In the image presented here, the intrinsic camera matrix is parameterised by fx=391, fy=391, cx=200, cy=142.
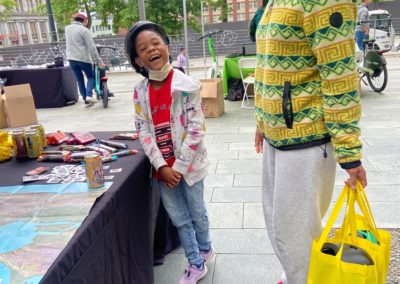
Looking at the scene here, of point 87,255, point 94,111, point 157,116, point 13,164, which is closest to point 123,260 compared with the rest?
point 87,255

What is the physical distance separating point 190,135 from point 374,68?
5.94 metres

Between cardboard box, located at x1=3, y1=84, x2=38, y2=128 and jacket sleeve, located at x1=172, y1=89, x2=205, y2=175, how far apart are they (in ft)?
16.3

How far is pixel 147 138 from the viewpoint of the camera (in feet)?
6.53

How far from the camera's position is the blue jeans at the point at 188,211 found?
2.08 m

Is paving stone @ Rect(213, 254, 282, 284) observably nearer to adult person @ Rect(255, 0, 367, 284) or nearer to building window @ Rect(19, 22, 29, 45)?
adult person @ Rect(255, 0, 367, 284)

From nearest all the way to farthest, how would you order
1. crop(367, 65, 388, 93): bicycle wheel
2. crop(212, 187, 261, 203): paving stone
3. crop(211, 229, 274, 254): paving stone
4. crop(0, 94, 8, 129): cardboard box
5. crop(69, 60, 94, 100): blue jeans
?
crop(211, 229, 274, 254): paving stone < crop(212, 187, 261, 203): paving stone < crop(0, 94, 8, 129): cardboard box < crop(367, 65, 388, 93): bicycle wheel < crop(69, 60, 94, 100): blue jeans

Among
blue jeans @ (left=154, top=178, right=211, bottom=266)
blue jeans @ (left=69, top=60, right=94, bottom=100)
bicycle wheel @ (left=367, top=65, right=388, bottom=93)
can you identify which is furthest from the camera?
blue jeans @ (left=69, top=60, right=94, bottom=100)

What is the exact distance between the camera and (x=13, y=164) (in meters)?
2.05

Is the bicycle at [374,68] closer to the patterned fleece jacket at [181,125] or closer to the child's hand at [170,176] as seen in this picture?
the patterned fleece jacket at [181,125]

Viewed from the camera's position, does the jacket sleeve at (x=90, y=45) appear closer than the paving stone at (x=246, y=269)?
No

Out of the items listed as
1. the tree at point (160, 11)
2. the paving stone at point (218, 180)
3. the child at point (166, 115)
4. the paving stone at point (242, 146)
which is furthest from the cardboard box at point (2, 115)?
Answer: the tree at point (160, 11)

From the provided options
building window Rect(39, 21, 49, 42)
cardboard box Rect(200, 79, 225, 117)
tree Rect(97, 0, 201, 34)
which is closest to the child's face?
cardboard box Rect(200, 79, 225, 117)

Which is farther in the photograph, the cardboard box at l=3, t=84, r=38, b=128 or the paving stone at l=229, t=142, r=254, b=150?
the cardboard box at l=3, t=84, r=38, b=128

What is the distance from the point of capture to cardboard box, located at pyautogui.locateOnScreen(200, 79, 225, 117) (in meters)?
5.88
